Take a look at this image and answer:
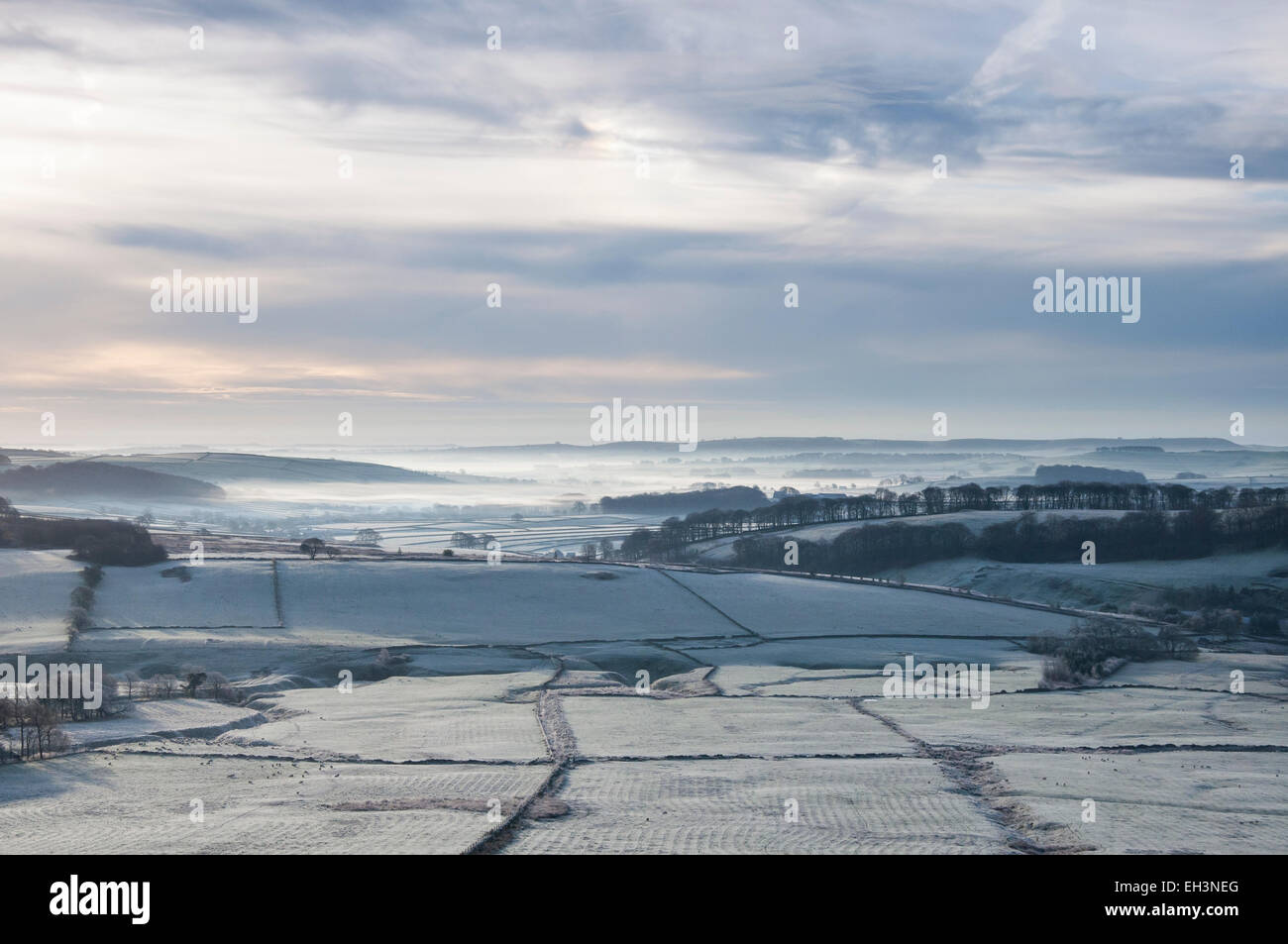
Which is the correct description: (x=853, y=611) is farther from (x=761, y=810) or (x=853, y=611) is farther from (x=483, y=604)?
(x=761, y=810)

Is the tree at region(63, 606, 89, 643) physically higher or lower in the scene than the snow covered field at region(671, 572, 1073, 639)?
higher

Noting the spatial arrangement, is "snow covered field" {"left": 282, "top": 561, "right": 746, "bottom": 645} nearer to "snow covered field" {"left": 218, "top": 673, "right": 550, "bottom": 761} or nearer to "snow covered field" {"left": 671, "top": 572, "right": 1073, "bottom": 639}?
"snow covered field" {"left": 671, "top": 572, "right": 1073, "bottom": 639}

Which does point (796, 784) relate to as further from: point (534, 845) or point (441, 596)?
point (441, 596)

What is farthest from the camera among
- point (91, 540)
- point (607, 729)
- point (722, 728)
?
point (91, 540)

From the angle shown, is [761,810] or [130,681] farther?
[130,681]

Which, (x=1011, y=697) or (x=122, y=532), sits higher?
(x=122, y=532)

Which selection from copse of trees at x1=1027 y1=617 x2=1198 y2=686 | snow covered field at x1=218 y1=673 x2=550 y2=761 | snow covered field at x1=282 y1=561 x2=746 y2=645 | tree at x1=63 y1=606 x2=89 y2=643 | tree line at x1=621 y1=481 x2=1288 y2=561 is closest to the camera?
snow covered field at x1=218 y1=673 x2=550 y2=761

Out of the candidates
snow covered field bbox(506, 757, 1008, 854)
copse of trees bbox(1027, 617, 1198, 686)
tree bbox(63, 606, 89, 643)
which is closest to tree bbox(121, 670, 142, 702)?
tree bbox(63, 606, 89, 643)

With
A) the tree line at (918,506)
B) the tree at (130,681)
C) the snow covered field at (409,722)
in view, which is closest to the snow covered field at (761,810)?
the snow covered field at (409,722)

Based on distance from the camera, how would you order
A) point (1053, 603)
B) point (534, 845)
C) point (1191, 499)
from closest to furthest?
point (534, 845)
point (1053, 603)
point (1191, 499)

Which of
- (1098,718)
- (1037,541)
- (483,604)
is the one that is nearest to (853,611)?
(483,604)

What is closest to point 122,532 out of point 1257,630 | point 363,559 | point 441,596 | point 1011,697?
point 363,559
